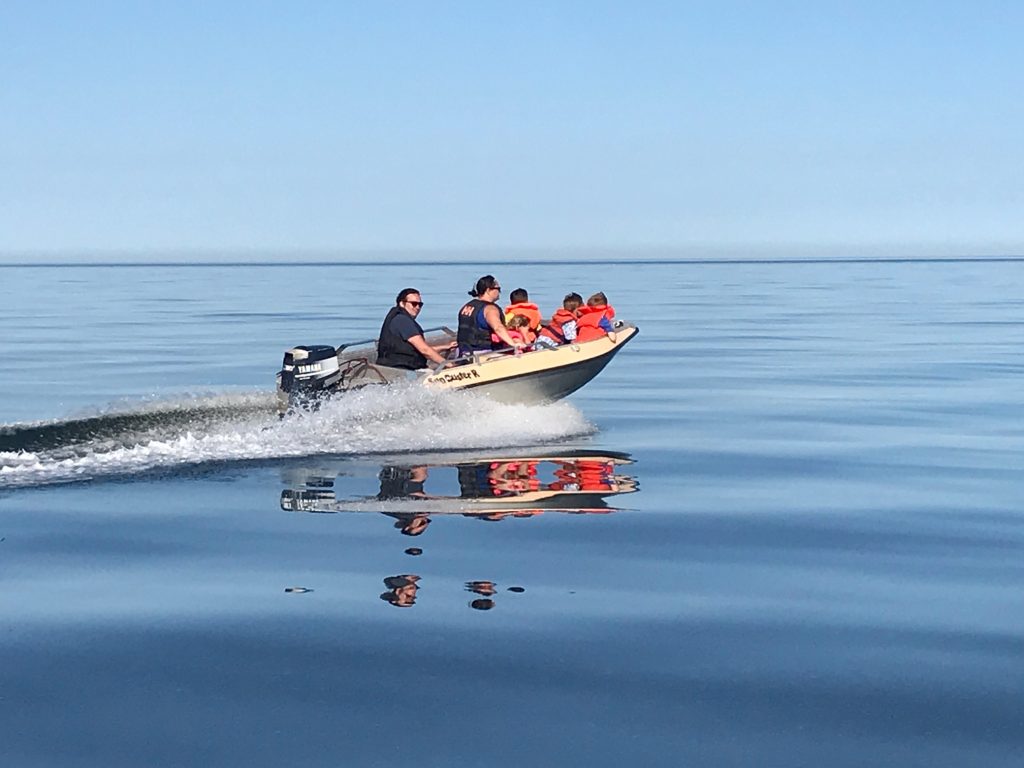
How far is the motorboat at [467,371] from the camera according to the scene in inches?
607

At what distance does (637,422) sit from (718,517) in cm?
646

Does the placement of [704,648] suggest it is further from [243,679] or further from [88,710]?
[88,710]

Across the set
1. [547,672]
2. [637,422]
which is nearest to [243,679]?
[547,672]

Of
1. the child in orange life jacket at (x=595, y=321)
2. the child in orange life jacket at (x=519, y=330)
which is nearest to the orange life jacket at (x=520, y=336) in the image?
the child in orange life jacket at (x=519, y=330)

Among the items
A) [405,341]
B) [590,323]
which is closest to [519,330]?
[590,323]

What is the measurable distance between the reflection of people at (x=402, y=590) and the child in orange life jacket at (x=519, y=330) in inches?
341

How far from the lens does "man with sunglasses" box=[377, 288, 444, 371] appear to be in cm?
1598

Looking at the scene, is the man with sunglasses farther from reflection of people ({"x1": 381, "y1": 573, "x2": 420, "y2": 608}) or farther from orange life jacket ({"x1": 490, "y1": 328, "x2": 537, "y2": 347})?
reflection of people ({"x1": 381, "y1": 573, "x2": 420, "y2": 608})

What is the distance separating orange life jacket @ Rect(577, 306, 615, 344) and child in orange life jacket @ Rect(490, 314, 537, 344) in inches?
25.7

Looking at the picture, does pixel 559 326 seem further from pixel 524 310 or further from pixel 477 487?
pixel 477 487

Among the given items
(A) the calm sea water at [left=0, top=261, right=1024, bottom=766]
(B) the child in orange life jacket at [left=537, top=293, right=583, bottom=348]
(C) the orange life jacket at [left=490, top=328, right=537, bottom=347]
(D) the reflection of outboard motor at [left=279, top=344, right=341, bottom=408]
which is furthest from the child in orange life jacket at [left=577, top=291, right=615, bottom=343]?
(D) the reflection of outboard motor at [left=279, top=344, right=341, bottom=408]

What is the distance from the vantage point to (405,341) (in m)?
16.1

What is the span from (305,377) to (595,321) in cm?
459

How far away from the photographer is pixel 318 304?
55.7 m
